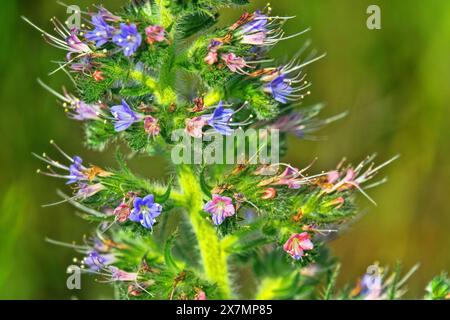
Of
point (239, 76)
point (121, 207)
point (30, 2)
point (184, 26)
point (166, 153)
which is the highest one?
point (30, 2)

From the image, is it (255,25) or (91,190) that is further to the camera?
(91,190)

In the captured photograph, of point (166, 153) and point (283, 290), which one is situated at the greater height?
point (166, 153)

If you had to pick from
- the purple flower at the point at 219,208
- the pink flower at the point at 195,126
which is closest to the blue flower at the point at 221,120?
the pink flower at the point at 195,126

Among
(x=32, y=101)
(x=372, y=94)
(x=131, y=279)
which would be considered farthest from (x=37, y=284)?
(x=372, y=94)

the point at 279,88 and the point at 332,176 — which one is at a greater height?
the point at 279,88

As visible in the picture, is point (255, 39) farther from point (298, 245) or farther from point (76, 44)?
point (298, 245)

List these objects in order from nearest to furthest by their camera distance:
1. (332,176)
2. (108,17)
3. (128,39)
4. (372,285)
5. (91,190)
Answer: (128,39) → (108,17) → (91,190) → (332,176) → (372,285)

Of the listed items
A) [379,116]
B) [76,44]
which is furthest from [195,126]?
[379,116]

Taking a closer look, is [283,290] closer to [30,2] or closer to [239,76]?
[239,76]
